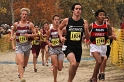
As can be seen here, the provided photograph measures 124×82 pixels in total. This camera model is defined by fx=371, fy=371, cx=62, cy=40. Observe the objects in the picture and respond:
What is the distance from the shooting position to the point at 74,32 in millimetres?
9023

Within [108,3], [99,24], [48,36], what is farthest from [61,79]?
[108,3]

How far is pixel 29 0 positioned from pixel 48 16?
11.0 feet

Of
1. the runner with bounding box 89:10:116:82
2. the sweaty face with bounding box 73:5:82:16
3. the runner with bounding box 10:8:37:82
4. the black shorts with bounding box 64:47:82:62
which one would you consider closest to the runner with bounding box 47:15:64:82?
the runner with bounding box 10:8:37:82

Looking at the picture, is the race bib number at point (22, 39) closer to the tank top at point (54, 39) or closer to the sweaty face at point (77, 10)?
the tank top at point (54, 39)

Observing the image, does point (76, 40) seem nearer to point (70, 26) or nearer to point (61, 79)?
point (70, 26)

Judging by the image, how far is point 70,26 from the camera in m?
9.05

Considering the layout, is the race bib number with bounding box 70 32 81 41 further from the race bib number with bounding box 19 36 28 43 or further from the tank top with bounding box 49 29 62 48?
the tank top with bounding box 49 29 62 48

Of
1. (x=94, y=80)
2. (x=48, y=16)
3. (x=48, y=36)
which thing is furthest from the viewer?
(x=48, y=16)

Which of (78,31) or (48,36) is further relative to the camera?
(48,36)

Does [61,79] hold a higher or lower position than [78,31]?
lower

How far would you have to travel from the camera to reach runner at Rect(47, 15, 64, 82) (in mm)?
10547

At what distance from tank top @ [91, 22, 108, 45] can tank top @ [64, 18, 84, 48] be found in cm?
131

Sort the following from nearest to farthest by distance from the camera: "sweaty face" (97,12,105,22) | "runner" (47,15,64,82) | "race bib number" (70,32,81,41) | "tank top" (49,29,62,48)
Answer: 1. "race bib number" (70,32,81,41)
2. "sweaty face" (97,12,105,22)
3. "runner" (47,15,64,82)
4. "tank top" (49,29,62,48)

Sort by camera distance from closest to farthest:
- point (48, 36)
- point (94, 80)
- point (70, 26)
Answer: point (70, 26)
point (94, 80)
point (48, 36)
